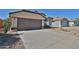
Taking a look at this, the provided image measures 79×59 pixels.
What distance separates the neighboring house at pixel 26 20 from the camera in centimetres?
406

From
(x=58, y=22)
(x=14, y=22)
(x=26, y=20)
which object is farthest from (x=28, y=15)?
(x=58, y=22)

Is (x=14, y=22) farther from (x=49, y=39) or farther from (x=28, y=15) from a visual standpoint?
(x=49, y=39)

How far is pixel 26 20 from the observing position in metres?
4.21

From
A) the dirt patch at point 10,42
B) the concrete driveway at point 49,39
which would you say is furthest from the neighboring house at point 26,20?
the dirt patch at point 10,42

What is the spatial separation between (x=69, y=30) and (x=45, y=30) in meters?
0.59

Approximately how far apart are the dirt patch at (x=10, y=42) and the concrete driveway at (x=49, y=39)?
122 mm

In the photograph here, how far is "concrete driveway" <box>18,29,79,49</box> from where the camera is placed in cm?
405

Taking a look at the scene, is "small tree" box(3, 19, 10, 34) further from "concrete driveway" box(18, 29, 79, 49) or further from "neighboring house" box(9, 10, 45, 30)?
"concrete driveway" box(18, 29, 79, 49)

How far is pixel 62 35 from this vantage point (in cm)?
426

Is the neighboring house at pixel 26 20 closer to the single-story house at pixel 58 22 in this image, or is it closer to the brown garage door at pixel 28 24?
the brown garage door at pixel 28 24

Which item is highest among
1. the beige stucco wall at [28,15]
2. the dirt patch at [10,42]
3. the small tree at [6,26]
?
the beige stucco wall at [28,15]

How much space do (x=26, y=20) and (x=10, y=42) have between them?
0.65 metres
